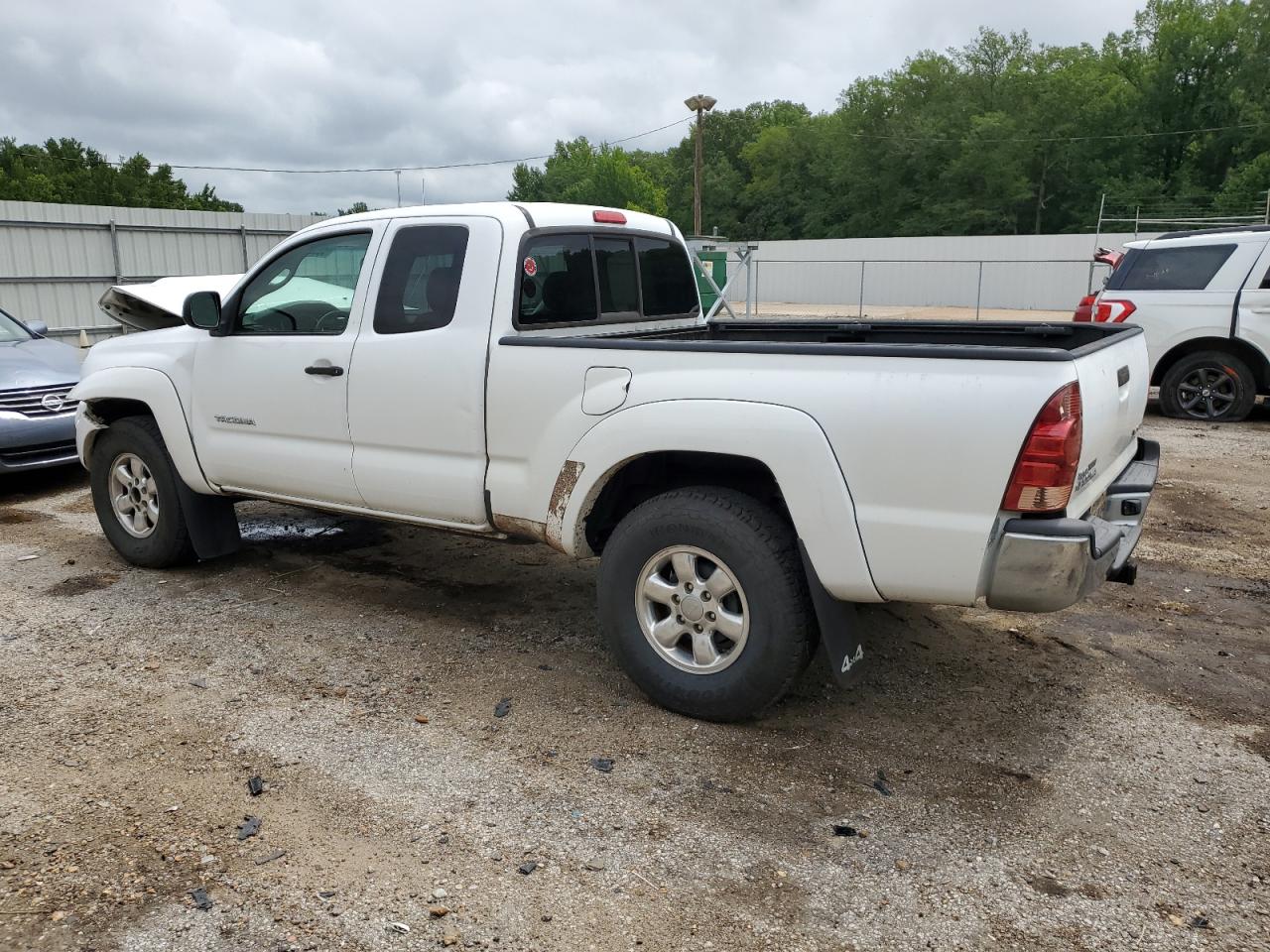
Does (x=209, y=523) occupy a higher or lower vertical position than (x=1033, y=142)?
lower

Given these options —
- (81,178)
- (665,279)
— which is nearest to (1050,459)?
(665,279)

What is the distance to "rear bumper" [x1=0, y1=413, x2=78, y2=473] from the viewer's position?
7820mm

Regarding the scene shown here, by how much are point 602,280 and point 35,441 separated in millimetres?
5386

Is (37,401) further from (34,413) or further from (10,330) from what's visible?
(10,330)

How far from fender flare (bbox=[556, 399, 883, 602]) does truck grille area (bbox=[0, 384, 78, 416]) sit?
5971 mm

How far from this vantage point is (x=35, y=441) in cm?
789

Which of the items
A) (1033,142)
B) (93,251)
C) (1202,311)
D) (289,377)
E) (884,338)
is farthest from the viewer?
(1033,142)

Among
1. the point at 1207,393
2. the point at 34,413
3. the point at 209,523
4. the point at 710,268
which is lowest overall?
the point at 209,523

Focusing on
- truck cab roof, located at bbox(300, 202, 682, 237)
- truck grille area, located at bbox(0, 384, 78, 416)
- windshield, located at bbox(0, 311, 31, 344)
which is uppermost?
truck cab roof, located at bbox(300, 202, 682, 237)

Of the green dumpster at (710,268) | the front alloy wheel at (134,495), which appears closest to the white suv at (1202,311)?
the front alloy wheel at (134,495)

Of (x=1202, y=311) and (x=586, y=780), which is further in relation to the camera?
(x=1202, y=311)

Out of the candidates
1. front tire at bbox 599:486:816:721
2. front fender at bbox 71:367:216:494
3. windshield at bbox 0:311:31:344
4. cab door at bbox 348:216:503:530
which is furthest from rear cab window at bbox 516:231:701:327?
windshield at bbox 0:311:31:344

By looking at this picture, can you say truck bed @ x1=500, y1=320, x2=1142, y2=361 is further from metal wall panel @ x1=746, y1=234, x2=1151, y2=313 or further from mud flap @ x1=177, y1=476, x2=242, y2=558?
metal wall panel @ x1=746, y1=234, x2=1151, y2=313

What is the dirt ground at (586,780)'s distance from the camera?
9.08ft
